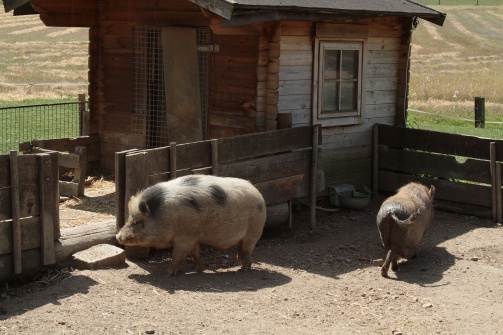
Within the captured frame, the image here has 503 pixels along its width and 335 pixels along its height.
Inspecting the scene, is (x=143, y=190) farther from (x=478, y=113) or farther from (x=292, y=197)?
(x=478, y=113)

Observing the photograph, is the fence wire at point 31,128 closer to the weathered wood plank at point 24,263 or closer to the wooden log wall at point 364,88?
the wooden log wall at point 364,88

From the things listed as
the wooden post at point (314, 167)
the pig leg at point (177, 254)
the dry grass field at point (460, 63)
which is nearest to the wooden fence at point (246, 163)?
the wooden post at point (314, 167)

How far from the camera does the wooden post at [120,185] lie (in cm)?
895

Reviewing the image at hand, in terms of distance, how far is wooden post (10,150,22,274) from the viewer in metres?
8.01

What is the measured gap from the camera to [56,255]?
862cm

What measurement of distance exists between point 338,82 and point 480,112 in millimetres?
11470

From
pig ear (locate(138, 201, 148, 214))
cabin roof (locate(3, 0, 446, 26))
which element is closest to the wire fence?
cabin roof (locate(3, 0, 446, 26))

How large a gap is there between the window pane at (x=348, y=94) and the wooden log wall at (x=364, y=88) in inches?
7.4

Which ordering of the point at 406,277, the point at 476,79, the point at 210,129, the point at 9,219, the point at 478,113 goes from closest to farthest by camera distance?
1. the point at 9,219
2. the point at 406,277
3. the point at 210,129
4. the point at 478,113
5. the point at 476,79

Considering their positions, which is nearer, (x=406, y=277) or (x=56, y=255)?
(x=56, y=255)

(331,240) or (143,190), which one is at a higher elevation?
(143,190)

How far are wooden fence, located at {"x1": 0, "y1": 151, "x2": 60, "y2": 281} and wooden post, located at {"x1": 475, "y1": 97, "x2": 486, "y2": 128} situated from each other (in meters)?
16.8

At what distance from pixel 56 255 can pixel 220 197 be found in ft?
5.97

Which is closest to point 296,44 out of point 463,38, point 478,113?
point 478,113
